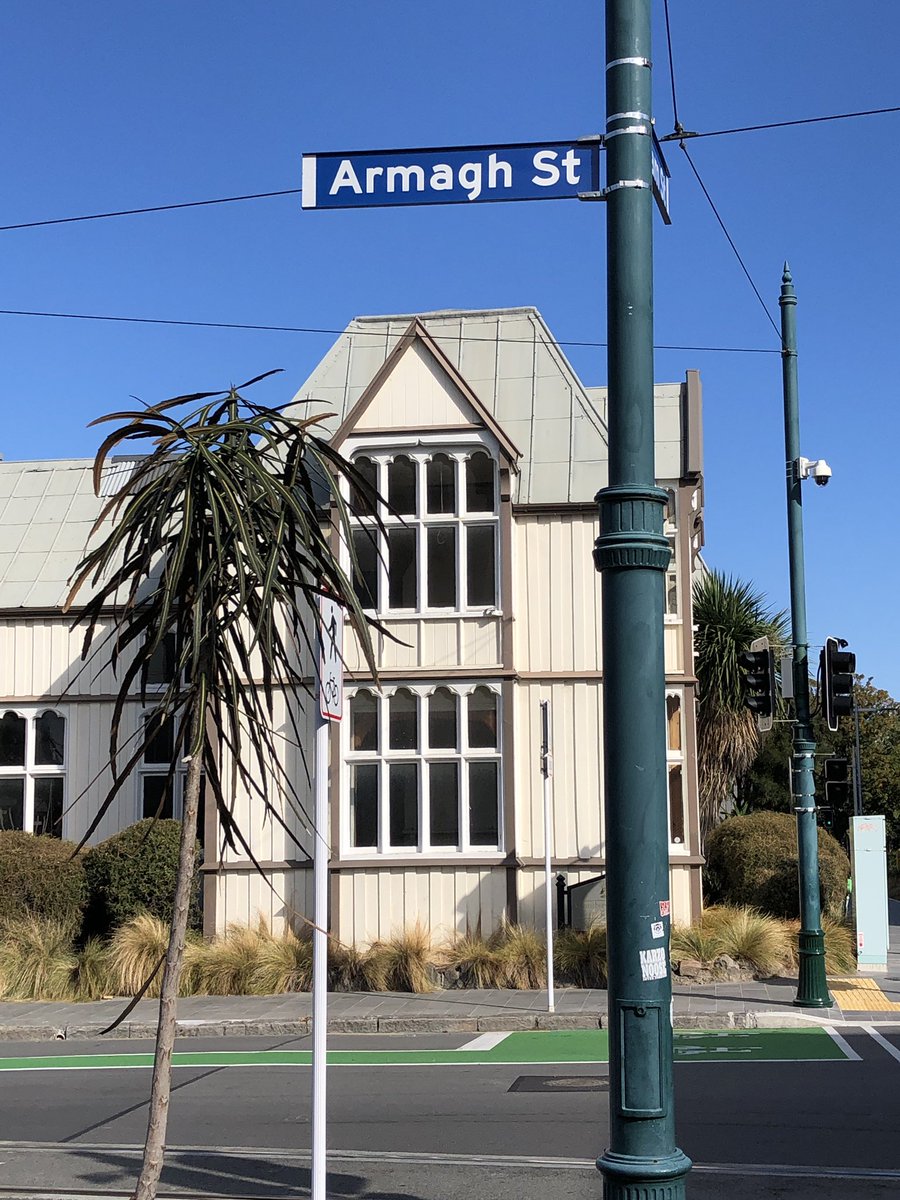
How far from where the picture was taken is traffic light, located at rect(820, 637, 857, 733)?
16.0 metres

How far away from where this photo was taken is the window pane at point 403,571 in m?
20.3

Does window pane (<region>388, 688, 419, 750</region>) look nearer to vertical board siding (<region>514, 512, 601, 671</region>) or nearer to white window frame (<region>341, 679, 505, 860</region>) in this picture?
white window frame (<region>341, 679, 505, 860</region>)

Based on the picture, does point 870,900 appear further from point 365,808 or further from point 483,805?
point 365,808

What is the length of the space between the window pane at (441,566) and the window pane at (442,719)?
1.31 meters

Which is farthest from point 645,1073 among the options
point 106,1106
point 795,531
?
point 795,531

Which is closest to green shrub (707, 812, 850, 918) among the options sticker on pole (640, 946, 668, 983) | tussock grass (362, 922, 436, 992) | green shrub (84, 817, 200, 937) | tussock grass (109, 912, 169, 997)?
tussock grass (362, 922, 436, 992)

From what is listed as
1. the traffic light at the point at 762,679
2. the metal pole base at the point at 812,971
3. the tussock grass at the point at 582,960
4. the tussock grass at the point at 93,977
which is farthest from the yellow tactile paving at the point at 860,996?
the tussock grass at the point at 93,977

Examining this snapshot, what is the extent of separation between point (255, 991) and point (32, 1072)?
4.85 metres

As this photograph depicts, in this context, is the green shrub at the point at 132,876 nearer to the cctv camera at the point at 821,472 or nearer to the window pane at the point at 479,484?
the window pane at the point at 479,484

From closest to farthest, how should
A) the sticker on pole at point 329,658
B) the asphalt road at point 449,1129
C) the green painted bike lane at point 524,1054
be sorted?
the sticker on pole at point 329,658 < the asphalt road at point 449,1129 < the green painted bike lane at point 524,1054

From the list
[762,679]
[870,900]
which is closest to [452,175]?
[762,679]

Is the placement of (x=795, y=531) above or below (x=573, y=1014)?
above

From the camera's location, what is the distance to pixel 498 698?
65.2ft

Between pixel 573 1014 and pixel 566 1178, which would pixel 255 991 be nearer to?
pixel 573 1014
